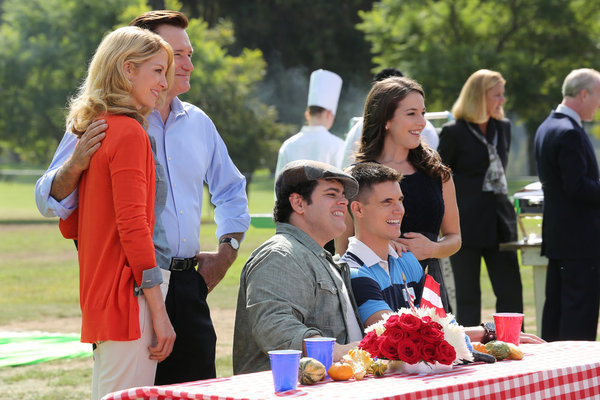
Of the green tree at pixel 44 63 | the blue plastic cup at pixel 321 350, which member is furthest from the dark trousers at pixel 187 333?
the green tree at pixel 44 63

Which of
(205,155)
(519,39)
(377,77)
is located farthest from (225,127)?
(205,155)

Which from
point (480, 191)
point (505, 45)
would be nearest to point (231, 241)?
point (480, 191)

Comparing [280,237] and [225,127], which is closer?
[280,237]

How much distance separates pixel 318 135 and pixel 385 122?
2.69 metres

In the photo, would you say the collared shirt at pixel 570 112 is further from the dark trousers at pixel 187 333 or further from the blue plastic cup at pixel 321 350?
the blue plastic cup at pixel 321 350

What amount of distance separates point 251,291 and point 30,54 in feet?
108

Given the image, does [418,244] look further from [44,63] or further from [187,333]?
[44,63]

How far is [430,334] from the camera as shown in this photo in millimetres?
2674

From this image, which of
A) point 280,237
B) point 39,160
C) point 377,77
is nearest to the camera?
point 280,237

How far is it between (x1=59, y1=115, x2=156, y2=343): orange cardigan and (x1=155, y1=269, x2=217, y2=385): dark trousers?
434 millimetres

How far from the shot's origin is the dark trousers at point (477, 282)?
6.58 metres

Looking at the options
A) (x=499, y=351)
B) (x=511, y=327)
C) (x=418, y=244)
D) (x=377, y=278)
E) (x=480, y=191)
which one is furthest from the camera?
(x=480, y=191)

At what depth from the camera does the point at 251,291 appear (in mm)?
A: 3070

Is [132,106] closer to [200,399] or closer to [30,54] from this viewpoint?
[200,399]
